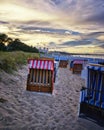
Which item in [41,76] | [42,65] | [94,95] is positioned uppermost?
[42,65]

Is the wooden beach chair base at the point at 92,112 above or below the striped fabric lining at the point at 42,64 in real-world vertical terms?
below

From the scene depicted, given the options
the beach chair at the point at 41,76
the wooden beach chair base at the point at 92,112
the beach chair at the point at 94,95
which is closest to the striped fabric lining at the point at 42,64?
the beach chair at the point at 41,76

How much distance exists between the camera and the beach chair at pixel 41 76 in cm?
1263

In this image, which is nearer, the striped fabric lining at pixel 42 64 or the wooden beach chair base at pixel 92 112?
the wooden beach chair base at pixel 92 112

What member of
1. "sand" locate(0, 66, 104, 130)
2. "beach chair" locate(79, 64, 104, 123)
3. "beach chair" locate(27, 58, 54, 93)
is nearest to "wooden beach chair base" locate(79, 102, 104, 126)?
"beach chair" locate(79, 64, 104, 123)

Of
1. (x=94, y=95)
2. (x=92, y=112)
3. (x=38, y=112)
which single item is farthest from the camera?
(x=94, y=95)

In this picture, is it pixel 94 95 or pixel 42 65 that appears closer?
pixel 94 95

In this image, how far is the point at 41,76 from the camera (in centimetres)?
1266

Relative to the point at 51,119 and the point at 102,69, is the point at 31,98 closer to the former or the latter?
the point at 51,119

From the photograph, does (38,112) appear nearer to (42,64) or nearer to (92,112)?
(92,112)

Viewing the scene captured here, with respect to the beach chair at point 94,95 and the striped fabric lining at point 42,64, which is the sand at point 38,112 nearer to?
the beach chair at point 94,95

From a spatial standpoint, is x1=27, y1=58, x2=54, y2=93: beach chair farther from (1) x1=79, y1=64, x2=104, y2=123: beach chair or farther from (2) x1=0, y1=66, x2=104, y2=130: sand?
(1) x1=79, y1=64, x2=104, y2=123: beach chair

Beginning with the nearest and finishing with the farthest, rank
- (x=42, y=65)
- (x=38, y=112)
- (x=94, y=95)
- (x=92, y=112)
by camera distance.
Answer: (x=92, y=112)
(x=38, y=112)
(x=94, y=95)
(x=42, y=65)

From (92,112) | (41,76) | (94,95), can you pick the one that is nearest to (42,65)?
(41,76)
